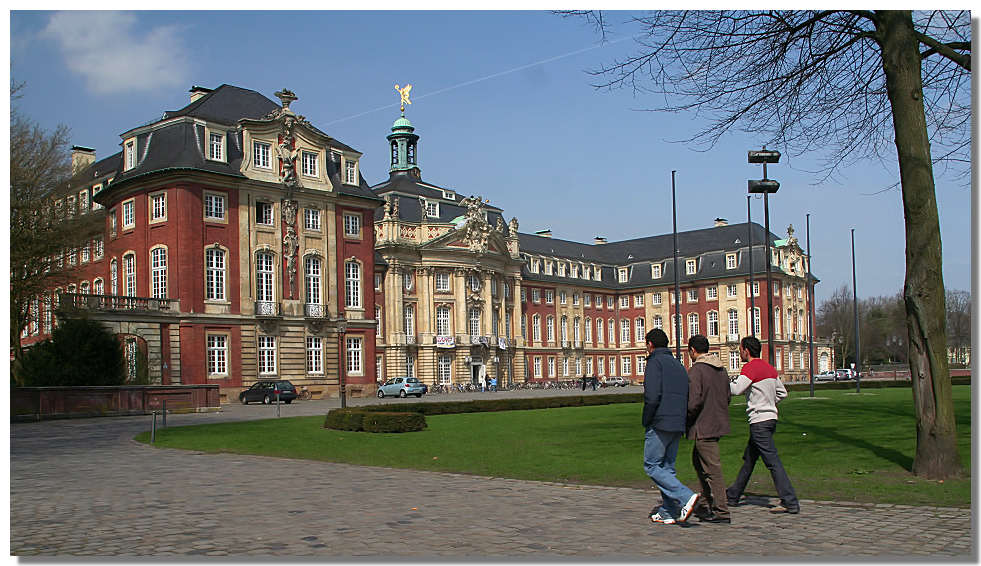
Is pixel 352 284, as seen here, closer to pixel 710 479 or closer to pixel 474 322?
pixel 474 322

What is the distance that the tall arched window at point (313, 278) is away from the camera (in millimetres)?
54250

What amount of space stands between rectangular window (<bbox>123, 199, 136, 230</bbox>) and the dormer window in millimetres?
2192

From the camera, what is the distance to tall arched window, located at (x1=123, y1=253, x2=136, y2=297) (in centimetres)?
5147

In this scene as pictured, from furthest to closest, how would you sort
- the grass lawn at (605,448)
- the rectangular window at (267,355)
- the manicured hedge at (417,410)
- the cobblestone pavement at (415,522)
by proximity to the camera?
the rectangular window at (267,355) < the manicured hedge at (417,410) < the grass lawn at (605,448) < the cobblestone pavement at (415,522)

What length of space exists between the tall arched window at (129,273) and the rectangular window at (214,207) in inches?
A: 206

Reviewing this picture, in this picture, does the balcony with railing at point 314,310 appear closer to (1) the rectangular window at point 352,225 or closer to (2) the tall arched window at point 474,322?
(1) the rectangular window at point 352,225

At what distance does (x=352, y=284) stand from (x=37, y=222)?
937 inches

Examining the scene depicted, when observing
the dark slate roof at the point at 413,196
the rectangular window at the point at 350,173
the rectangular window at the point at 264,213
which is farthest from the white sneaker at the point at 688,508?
the dark slate roof at the point at 413,196

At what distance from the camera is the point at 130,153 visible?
5241cm

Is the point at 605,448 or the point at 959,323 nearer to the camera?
the point at 605,448

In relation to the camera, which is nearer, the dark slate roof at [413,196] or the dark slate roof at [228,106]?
the dark slate roof at [228,106]

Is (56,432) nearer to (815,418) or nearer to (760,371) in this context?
(815,418)

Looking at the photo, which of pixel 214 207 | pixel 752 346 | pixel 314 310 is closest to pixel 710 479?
pixel 752 346

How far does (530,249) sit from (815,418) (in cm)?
7433
